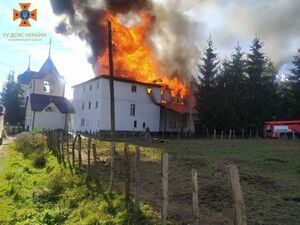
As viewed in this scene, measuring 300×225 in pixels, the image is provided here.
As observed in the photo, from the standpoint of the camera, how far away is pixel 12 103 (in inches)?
2418

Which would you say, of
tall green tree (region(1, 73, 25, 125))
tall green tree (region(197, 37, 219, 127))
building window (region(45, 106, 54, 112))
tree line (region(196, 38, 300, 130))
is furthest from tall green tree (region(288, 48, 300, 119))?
tall green tree (region(1, 73, 25, 125))

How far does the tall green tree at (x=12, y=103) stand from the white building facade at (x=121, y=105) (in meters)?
14.6

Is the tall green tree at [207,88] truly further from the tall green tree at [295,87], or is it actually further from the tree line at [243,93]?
the tall green tree at [295,87]

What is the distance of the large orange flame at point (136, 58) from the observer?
50.0 m

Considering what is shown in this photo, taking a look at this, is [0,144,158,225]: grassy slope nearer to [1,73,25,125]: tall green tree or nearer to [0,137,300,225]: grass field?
[0,137,300,225]: grass field

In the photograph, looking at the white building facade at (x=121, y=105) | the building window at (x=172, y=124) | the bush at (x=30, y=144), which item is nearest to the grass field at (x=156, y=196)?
the bush at (x=30, y=144)

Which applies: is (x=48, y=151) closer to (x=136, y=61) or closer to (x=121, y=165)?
(x=121, y=165)

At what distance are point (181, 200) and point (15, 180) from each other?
806cm

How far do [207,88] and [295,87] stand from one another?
1353 centimetres

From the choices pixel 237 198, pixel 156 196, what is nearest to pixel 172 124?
pixel 156 196

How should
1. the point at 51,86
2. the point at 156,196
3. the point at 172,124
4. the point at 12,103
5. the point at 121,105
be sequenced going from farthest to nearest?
the point at 51,86
the point at 12,103
the point at 172,124
the point at 121,105
the point at 156,196

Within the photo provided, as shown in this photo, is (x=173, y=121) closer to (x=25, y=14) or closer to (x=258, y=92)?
(x=258, y=92)

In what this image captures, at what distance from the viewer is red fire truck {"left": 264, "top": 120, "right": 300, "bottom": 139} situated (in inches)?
1602

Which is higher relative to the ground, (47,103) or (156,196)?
(47,103)
